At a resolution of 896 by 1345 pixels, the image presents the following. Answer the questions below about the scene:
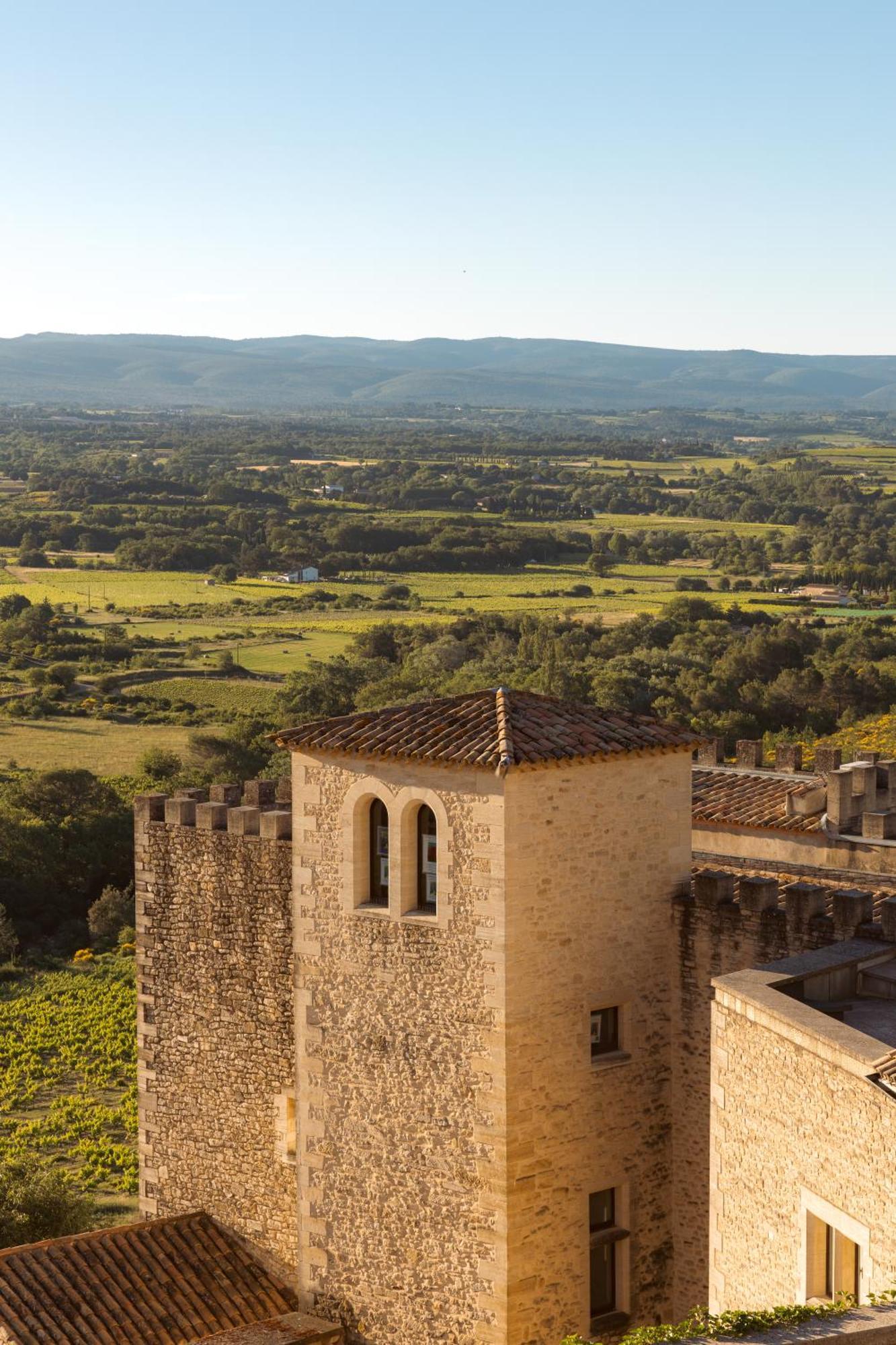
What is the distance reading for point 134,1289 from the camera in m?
14.6

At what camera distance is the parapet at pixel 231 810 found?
581 inches

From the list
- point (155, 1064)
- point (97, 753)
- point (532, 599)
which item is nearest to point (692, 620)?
point (532, 599)

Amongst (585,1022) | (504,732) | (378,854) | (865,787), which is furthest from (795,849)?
(504,732)

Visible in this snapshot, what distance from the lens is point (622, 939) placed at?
13.2 m

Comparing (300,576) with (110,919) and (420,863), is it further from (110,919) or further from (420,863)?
(420,863)

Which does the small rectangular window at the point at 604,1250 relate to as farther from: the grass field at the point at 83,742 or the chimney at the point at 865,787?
the grass field at the point at 83,742

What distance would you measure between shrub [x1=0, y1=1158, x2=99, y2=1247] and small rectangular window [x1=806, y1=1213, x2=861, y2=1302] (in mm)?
11474

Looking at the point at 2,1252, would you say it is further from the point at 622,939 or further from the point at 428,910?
the point at 622,939

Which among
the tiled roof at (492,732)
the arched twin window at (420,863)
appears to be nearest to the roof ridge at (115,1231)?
the arched twin window at (420,863)

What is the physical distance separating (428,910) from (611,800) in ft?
5.10

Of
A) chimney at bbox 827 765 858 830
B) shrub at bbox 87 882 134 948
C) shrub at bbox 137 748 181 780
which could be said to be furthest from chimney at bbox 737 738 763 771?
shrub at bbox 137 748 181 780

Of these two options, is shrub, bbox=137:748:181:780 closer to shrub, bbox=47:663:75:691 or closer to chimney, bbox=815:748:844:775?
shrub, bbox=47:663:75:691

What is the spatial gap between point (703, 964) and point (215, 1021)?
181 inches

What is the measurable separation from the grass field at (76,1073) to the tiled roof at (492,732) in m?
11.8
